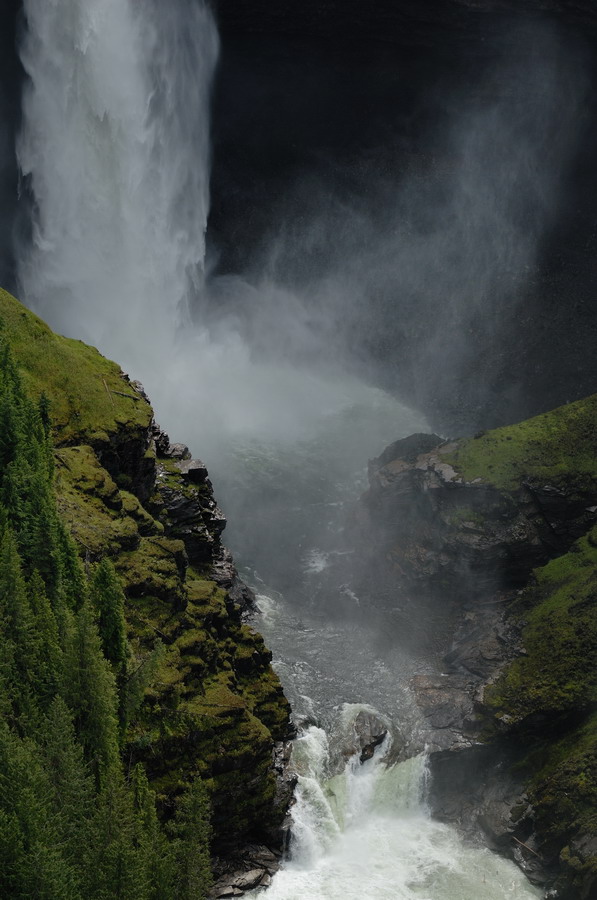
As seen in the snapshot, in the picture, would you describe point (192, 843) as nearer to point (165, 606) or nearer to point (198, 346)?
point (165, 606)

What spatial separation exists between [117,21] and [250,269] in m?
38.6

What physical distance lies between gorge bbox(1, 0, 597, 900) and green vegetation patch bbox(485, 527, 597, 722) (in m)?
0.25

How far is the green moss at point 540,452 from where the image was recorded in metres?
75.7

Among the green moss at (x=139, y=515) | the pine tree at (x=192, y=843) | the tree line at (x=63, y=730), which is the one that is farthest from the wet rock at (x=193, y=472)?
the pine tree at (x=192, y=843)

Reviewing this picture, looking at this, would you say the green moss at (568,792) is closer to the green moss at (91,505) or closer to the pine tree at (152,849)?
the pine tree at (152,849)

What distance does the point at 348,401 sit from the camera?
11456 cm

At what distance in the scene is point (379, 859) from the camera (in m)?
55.2

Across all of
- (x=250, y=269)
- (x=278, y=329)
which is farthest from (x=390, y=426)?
(x=250, y=269)

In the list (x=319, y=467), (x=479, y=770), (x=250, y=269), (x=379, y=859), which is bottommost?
(x=379, y=859)

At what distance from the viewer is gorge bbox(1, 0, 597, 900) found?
179 feet

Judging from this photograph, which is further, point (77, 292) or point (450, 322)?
point (450, 322)

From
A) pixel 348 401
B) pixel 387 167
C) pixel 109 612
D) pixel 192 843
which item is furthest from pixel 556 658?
pixel 387 167

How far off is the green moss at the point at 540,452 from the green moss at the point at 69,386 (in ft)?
98.3

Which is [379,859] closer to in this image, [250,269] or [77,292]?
[77,292]
